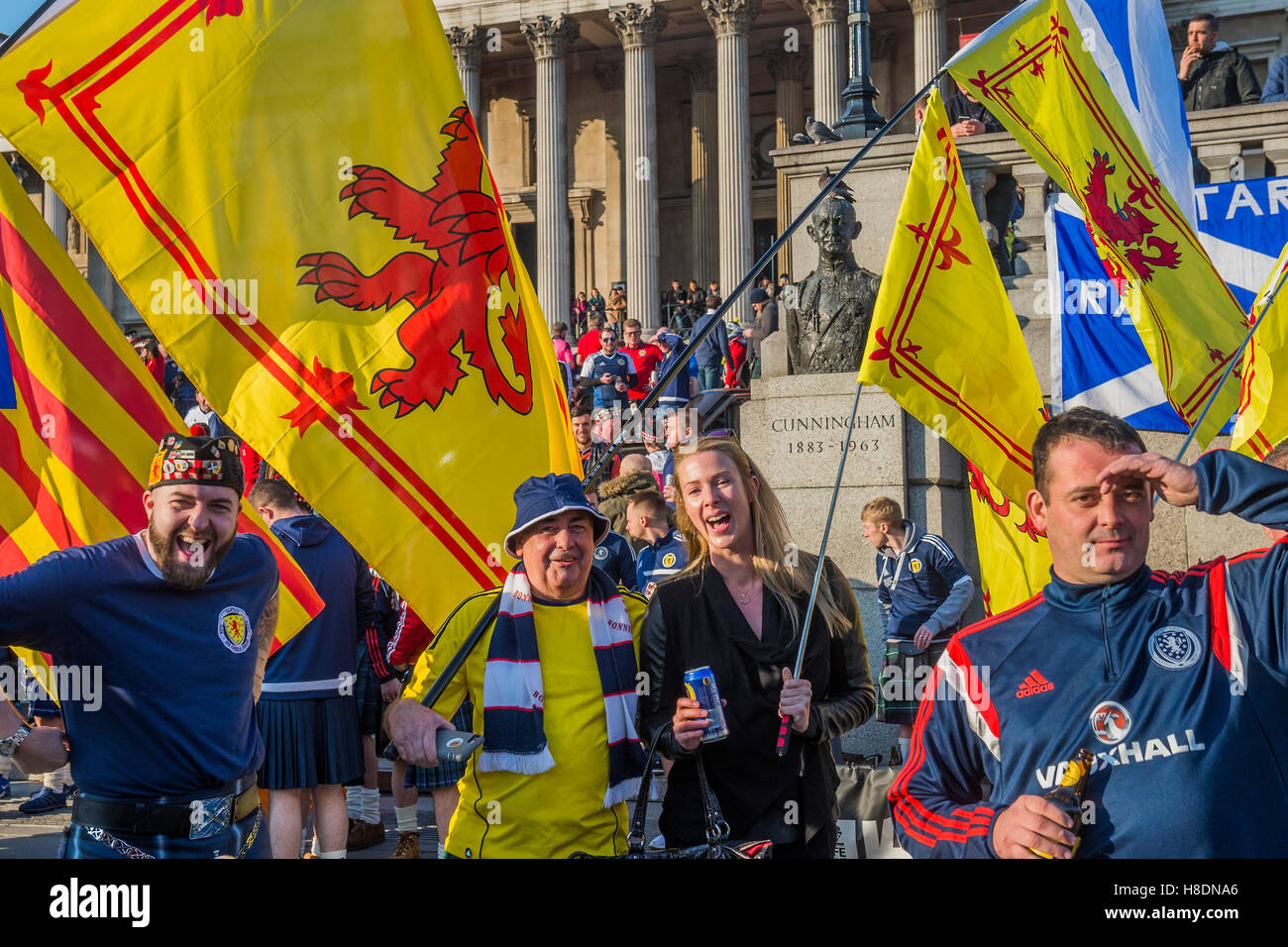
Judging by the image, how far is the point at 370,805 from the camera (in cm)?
762

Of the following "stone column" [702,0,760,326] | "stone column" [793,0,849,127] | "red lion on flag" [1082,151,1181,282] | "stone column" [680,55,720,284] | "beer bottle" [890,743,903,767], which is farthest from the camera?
"stone column" [680,55,720,284]

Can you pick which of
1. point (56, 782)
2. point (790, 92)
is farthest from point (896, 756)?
point (790, 92)

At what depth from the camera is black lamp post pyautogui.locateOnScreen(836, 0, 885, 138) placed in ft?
34.1

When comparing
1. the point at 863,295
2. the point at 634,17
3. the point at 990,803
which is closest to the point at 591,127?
the point at 634,17

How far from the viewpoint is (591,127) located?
160 ft

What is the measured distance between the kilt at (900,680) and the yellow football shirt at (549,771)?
449 centimetres

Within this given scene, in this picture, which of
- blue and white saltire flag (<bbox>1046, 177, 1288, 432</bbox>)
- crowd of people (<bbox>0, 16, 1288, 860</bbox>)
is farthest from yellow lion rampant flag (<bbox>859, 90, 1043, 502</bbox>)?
blue and white saltire flag (<bbox>1046, 177, 1288, 432</bbox>)

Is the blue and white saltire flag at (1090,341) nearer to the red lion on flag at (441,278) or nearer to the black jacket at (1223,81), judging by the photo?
the red lion on flag at (441,278)

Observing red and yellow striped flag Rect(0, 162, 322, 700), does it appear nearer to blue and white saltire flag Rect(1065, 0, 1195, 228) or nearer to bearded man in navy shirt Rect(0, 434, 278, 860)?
bearded man in navy shirt Rect(0, 434, 278, 860)

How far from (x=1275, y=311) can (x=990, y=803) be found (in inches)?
99.0

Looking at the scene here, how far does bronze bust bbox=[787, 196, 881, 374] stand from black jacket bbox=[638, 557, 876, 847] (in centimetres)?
551

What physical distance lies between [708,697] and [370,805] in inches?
176

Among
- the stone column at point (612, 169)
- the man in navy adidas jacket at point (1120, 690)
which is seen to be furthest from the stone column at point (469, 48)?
the man in navy adidas jacket at point (1120, 690)

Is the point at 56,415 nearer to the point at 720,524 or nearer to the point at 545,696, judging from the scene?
the point at 545,696
